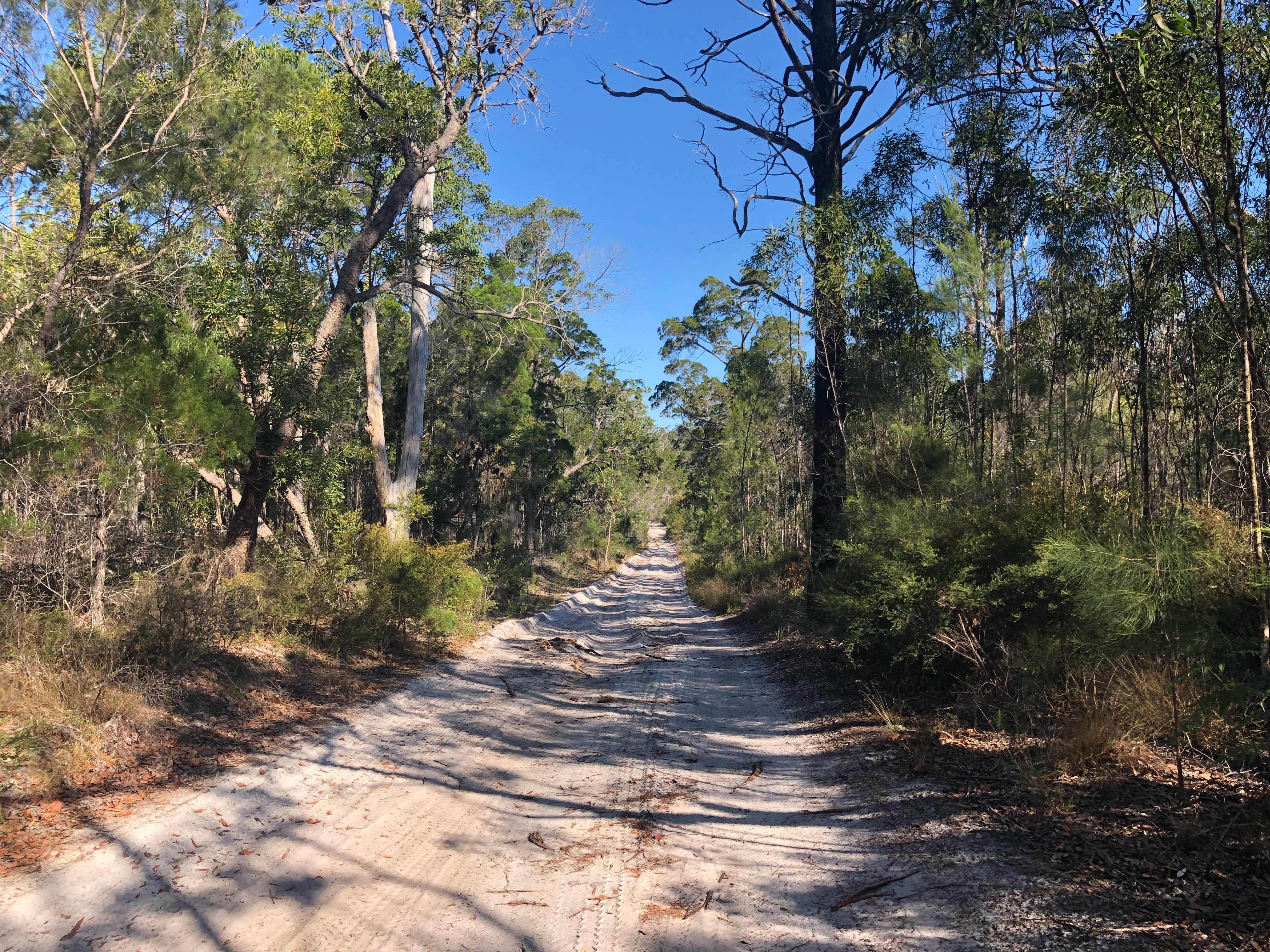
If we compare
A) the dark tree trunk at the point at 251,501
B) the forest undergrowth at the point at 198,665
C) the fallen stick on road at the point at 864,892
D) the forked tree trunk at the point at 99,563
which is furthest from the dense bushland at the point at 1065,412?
the dark tree trunk at the point at 251,501

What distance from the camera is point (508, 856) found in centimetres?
448

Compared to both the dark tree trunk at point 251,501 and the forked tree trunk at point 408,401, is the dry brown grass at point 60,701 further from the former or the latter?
the forked tree trunk at point 408,401

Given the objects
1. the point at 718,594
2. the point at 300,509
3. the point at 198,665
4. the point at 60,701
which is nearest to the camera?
the point at 60,701

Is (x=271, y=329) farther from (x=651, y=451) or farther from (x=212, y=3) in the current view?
(x=651, y=451)

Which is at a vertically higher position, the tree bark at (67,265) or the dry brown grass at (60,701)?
the tree bark at (67,265)

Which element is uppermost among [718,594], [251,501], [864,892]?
[251,501]

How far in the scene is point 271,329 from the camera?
11266 millimetres

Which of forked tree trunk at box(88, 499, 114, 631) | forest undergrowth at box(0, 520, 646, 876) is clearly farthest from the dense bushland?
forked tree trunk at box(88, 499, 114, 631)

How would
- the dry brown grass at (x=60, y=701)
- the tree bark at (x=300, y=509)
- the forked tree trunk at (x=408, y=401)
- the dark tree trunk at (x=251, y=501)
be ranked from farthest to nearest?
1. the forked tree trunk at (x=408, y=401)
2. the tree bark at (x=300, y=509)
3. the dark tree trunk at (x=251, y=501)
4. the dry brown grass at (x=60, y=701)

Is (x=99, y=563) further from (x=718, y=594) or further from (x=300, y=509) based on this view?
(x=718, y=594)

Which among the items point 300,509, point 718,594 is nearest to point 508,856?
point 300,509

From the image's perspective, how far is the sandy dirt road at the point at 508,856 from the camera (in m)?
3.46

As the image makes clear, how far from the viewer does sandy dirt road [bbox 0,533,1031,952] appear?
3.46m

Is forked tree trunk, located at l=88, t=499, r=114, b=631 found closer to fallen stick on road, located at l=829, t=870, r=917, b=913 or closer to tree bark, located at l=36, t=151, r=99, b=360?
tree bark, located at l=36, t=151, r=99, b=360
